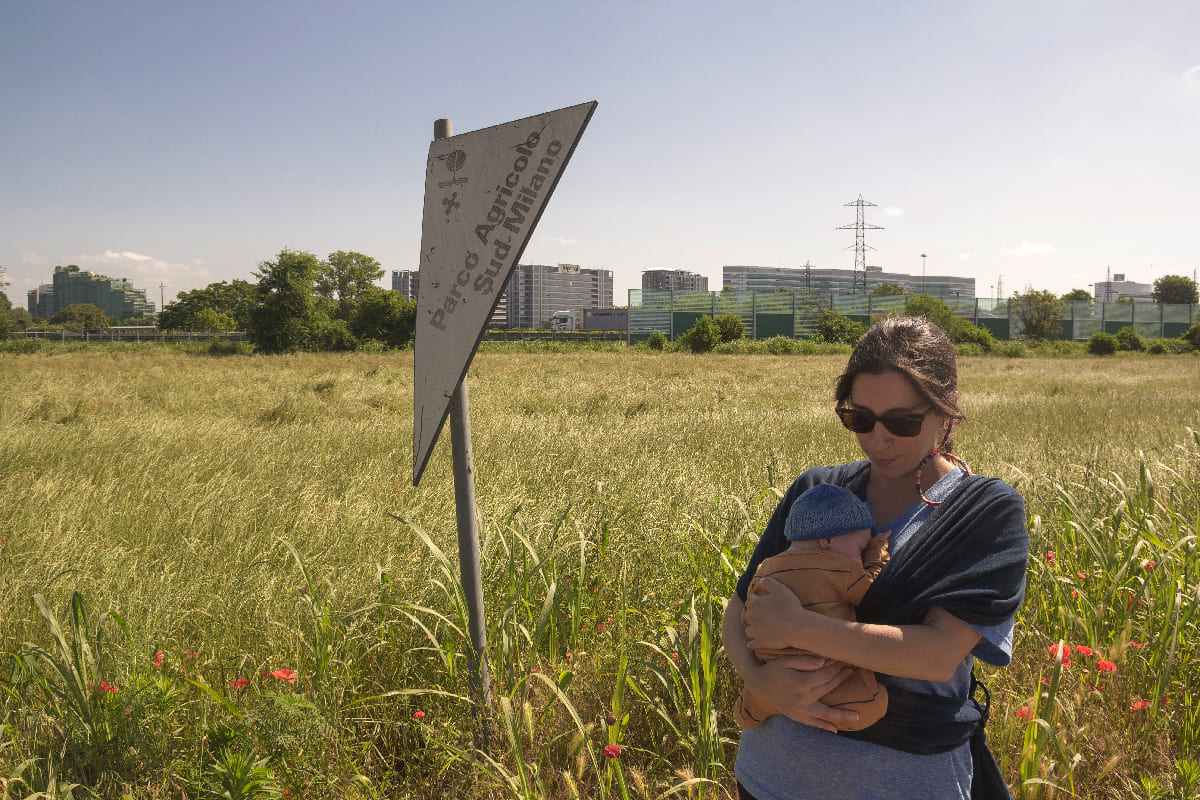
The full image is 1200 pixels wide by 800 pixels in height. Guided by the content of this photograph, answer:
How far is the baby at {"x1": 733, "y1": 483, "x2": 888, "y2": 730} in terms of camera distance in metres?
1.20

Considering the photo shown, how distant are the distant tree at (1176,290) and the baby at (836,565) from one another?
132123 millimetres

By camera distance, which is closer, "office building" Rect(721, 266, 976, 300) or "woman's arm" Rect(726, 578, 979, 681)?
"woman's arm" Rect(726, 578, 979, 681)

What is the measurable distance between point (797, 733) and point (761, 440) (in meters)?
6.69

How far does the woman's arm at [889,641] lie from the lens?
1165 millimetres

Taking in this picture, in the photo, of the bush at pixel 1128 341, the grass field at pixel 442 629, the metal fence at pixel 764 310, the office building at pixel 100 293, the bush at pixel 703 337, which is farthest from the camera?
the office building at pixel 100 293

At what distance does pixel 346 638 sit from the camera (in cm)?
243

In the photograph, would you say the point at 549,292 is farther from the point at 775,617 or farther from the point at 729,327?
the point at 775,617

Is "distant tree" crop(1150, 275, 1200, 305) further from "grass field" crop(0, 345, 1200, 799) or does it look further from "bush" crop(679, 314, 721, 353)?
"grass field" crop(0, 345, 1200, 799)

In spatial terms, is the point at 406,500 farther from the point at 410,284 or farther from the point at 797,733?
the point at 410,284

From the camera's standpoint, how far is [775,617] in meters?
1.21

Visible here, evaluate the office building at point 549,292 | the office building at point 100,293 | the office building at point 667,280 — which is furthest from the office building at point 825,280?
the office building at point 100,293

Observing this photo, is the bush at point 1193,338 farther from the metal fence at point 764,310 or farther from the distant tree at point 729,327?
the distant tree at point 729,327

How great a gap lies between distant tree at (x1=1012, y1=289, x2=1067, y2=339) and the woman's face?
224ft

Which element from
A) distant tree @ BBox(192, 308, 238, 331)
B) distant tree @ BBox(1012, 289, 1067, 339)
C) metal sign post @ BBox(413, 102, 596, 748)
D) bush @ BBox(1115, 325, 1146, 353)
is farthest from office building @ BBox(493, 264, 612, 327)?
metal sign post @ BBox(413, 102, 596, 748)
